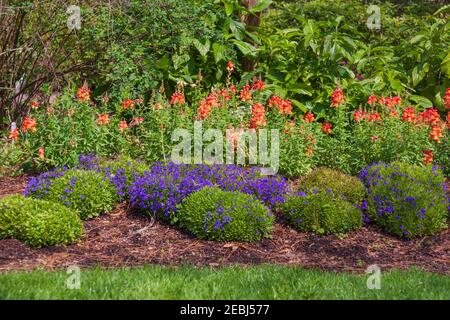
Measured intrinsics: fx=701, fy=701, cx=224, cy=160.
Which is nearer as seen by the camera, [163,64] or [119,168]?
[119,168]

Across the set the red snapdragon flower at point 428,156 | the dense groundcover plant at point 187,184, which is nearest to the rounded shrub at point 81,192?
the dense groundcover plant at point 187,184

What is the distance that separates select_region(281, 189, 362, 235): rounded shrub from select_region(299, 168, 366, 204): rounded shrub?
0.64 feet

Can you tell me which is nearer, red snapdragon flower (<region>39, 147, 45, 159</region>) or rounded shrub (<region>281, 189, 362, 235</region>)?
rounded shrub (<region>281, 189, 362, 235</region>)

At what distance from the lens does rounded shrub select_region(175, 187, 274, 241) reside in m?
6.00

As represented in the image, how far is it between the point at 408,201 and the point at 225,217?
169cm

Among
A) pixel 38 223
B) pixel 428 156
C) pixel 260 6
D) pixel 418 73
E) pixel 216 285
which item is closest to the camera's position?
pixel 216 285

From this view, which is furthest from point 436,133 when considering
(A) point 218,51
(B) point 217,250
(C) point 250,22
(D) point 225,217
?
(C) point 250,22

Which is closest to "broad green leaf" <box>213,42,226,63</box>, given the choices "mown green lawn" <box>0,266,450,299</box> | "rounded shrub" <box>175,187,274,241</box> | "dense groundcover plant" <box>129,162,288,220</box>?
"dense groundcover plant" <box>129,162,288,220</box>

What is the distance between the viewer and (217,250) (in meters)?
5.89

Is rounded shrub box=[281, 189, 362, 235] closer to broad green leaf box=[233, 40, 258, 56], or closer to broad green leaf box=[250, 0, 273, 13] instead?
broad green leaf box=[233, 40, 258, 56]

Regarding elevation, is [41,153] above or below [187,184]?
above

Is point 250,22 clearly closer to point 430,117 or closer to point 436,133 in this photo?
point 430,117
